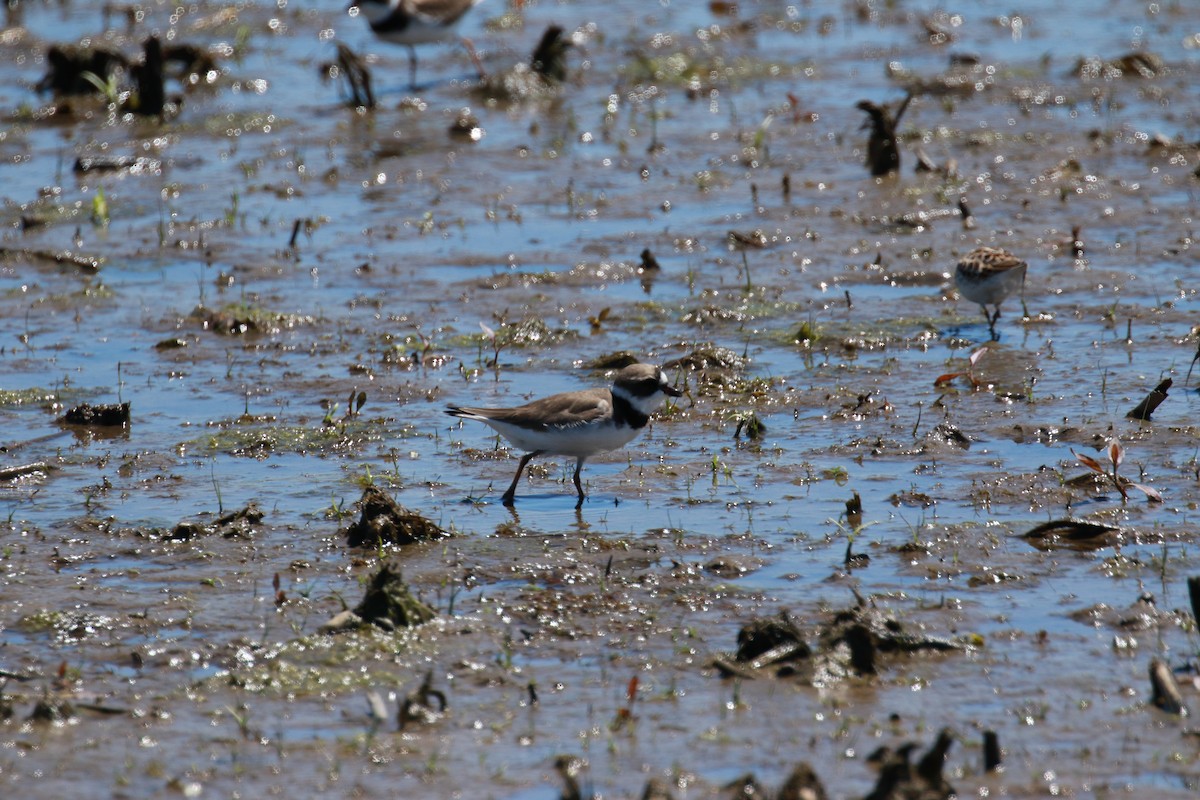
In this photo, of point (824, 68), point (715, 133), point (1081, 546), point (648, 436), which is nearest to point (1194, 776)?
point (1081, 546)

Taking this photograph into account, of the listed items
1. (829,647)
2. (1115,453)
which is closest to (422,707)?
(829,647)

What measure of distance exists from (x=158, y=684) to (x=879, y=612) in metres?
3.25

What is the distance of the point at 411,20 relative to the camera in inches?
801

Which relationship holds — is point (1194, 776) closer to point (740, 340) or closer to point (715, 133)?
point (740, 340)

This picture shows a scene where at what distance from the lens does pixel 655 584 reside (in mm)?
7922

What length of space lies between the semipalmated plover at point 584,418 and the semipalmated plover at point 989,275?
11.1 ft

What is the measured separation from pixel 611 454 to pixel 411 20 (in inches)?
458

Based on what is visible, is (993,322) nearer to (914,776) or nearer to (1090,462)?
(1090,462)

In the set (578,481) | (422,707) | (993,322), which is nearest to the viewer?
(422,707)

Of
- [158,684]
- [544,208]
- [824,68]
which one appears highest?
[824,68]

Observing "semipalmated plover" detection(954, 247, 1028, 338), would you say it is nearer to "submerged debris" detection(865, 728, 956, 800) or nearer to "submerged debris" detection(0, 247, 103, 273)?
"submerged debris" detection(865, 728, 956, 800)

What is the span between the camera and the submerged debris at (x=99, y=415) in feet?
34.4

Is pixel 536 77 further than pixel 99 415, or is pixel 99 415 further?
pixel 536 77

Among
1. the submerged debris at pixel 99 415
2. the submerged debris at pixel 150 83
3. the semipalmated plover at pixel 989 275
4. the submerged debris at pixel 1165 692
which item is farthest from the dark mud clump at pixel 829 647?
the submerged debris at pixel 150 83
